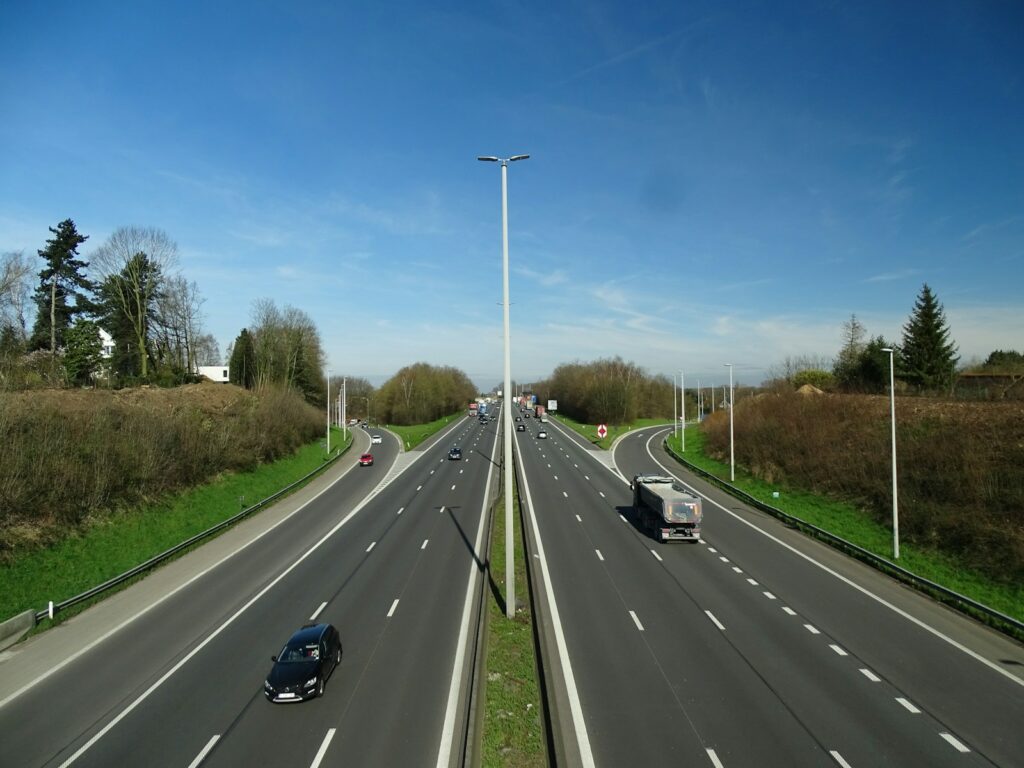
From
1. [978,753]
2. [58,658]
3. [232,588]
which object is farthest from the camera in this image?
[232,588]

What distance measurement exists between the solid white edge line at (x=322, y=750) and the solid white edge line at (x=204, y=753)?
2064 millimetres

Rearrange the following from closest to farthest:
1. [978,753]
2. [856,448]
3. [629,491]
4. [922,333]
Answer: [978,753], [856,448], [629,491], [922,333]

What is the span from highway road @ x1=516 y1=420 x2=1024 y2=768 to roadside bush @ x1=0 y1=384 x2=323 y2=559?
20.1 meters

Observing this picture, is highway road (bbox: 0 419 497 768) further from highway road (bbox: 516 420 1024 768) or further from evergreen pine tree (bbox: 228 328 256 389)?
evergreen pine tree (bbox: 228 328 256 389)

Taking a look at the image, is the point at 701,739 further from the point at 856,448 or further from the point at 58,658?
the point at 856,448

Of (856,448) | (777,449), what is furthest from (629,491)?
(856,448)

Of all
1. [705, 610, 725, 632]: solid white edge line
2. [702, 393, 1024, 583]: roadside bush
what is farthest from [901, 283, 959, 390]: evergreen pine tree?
[705, 610, 725, 632]: solid white edge line

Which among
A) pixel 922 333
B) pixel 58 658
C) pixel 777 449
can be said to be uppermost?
pixel 922 333

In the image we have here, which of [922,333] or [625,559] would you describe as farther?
[922,333]

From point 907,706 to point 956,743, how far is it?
1337 millimetres

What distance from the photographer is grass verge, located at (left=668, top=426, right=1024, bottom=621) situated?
64.4 feet

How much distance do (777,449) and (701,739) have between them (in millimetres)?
36177

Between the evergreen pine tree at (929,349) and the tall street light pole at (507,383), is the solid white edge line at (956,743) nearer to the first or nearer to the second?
the tall street light pole at (507,383)

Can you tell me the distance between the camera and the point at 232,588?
21.1 meters
